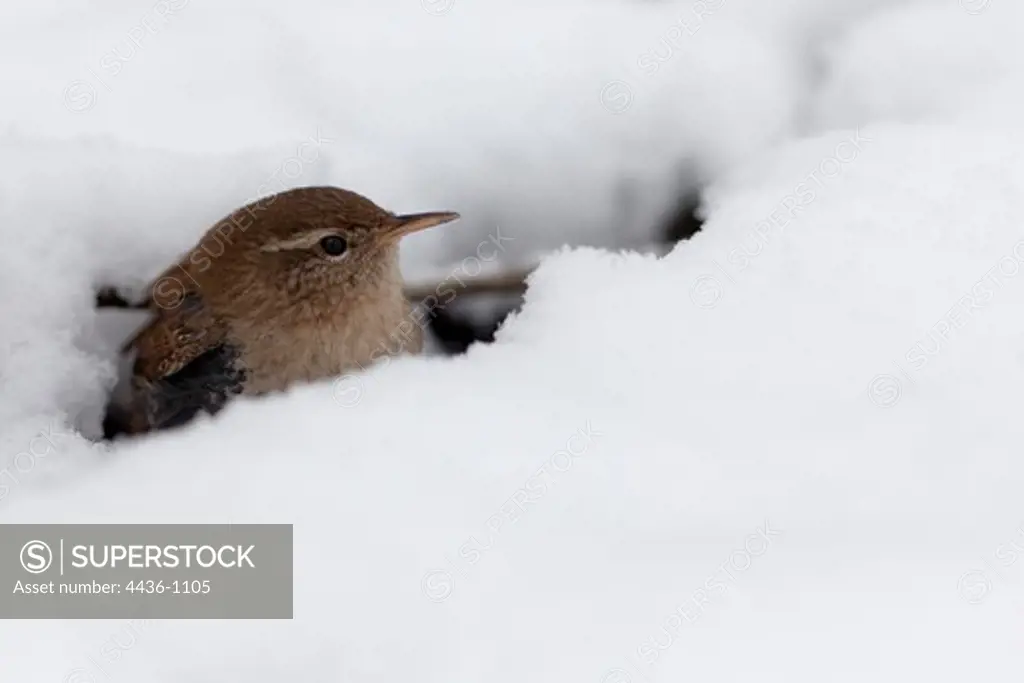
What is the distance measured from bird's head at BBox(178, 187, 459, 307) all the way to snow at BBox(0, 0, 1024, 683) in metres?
0.22

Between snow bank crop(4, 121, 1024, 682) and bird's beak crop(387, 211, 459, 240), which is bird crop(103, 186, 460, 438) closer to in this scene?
bird's beak crop(387, 211, 459, 240)

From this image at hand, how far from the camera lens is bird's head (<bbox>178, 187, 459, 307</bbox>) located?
305 cm

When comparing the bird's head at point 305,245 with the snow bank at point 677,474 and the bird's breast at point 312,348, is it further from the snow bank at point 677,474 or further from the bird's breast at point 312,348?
the snow bank at point 677,474

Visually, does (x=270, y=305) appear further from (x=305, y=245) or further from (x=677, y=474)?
(x=677, y=474)

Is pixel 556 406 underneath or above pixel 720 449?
above

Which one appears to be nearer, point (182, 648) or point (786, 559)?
point (182, 648)

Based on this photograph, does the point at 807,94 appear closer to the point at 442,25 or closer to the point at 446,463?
the point at 442,25

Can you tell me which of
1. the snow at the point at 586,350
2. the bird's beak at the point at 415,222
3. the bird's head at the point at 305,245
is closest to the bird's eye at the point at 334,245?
the bird's head at the point at 305,245

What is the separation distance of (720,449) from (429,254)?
4.84 feet

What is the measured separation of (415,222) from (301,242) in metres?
0.35

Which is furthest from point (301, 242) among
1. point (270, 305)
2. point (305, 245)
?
point (270, 305)

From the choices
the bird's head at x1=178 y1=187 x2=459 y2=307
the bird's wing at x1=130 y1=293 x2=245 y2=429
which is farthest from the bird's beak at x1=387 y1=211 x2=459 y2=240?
the bird's wing at x1=130 y1=293 x2=245 y2=429

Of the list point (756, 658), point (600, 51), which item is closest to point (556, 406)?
point (756, 658)

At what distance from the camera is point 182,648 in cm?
188
